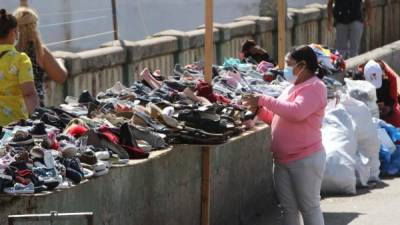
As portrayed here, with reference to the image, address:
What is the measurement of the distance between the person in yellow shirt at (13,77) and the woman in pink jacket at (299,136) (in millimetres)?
1506

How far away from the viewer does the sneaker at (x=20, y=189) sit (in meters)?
6.88

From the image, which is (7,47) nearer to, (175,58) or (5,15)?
(5,15)

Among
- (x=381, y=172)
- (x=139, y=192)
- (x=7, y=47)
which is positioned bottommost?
(x=381, y=172)

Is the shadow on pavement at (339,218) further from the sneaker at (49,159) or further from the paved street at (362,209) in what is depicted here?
the sneaker at (49,159)

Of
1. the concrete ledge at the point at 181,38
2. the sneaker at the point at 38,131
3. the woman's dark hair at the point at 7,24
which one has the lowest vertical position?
the concrete ledge at the point at 181,38

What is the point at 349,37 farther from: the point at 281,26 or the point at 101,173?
the point at 101,173

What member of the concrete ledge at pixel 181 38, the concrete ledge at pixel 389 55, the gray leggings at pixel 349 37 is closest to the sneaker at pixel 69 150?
the concrete ledge at pixel 181 38

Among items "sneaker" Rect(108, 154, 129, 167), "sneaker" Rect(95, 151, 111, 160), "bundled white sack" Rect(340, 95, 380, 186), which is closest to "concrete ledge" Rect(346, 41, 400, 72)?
"bundled white sack" Rect(340, 95, 380, 186)

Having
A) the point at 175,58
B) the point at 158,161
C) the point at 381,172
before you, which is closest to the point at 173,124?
the point at 158,161

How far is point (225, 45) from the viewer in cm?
1662

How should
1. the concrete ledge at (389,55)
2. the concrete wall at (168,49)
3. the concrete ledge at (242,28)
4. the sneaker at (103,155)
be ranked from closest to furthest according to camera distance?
1. the sneaker at (103,155)
2. the concrete wall at (168,49)
3. the concrete ledge at (242,28)
4. the concrete ledge at (389,55)

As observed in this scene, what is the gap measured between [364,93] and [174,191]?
454cm

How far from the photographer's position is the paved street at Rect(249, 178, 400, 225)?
424 inches

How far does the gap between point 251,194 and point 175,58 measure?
14.6 ft
